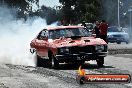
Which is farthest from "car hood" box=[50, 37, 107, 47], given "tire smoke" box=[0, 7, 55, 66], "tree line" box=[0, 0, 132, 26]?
"tree line" box=[0, 0, 132, 26]

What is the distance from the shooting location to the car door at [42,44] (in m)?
16.3

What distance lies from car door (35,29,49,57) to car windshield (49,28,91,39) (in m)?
0.30

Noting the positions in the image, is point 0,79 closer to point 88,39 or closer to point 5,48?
point 88,39

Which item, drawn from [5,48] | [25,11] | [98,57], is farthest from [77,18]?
[98,57]

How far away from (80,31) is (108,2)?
87861 millimetres

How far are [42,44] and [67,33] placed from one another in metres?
1.01

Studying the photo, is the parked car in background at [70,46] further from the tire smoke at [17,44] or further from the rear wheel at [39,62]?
the tire smoke at [17,44]

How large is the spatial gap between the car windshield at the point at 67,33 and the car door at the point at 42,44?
0.30m

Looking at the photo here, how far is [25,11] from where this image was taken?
65812 mm

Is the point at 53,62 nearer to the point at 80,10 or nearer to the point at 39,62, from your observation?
the point at 39,62

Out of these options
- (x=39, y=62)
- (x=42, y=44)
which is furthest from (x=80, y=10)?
(x=42, y=44)

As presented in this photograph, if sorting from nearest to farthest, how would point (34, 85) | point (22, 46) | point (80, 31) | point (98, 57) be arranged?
point (34, 85) → point (98, 57) → point (80, 31) → point (22, 46)

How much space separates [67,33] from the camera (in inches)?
645

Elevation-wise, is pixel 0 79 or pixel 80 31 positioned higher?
pixel 80 31
